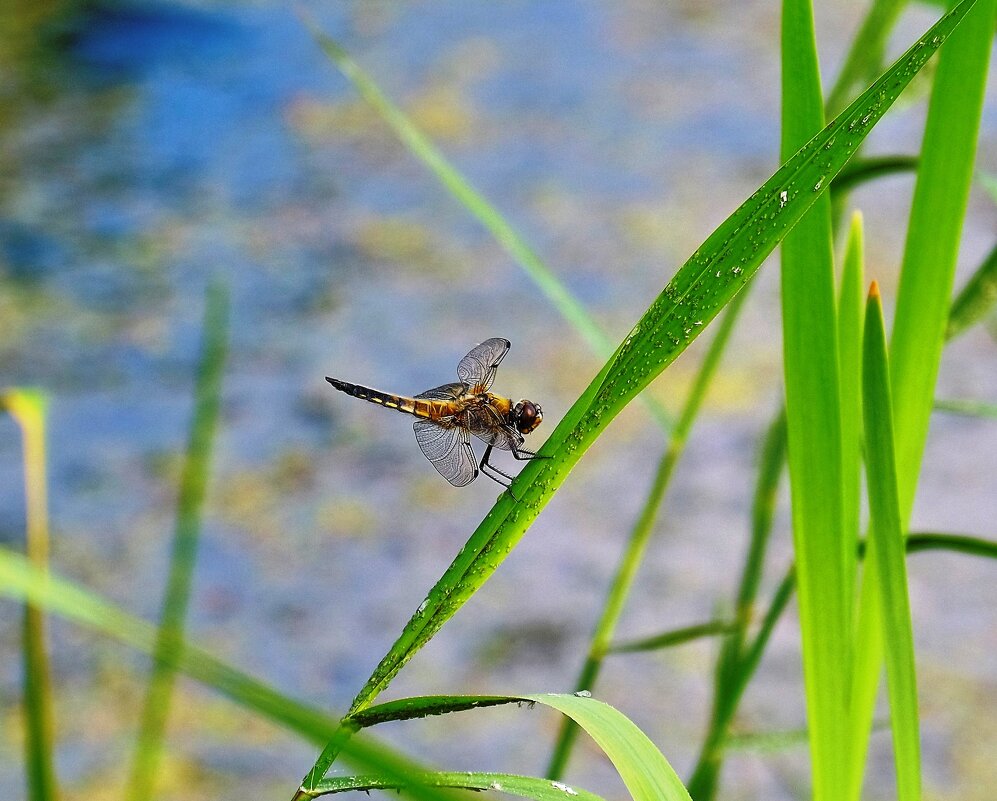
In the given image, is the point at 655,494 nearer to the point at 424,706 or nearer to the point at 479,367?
the point at 479,367

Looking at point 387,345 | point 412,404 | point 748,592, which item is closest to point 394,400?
point 412,404

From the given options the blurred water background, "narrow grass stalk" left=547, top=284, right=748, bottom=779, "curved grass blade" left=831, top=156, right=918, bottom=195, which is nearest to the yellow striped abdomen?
"narrow grass stalk" left=547, top=284, right=748, bottom=779

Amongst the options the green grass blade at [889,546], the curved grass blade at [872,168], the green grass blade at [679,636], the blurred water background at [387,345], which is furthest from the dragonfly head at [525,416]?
the blurred water background at [387,345]

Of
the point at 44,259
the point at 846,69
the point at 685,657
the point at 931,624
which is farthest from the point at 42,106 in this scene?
the point at 846,69

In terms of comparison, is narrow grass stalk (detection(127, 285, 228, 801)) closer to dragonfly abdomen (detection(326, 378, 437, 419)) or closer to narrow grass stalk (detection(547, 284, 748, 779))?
dragonfly abdomen (detection(326, 378, 437, 419))

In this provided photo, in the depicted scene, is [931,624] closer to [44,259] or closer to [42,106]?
[44,259]

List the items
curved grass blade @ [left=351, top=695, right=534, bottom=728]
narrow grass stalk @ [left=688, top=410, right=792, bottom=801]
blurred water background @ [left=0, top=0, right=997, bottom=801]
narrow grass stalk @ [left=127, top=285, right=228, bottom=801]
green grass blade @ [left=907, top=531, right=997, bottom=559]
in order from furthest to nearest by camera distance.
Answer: blurred water background @ [left=0, top=0, right=997, bottom=801]
narrow grass stalk @ [left=127, top=285, right=228, bottom=801]
narrow grass stalk @ [left=688, top=410, right=792, bottom=801]
green grass blade @ [left=907, top=531, right=997, bottom=559]
curved grass blade @ [left=351, top=695, right=534, bottom=728]
